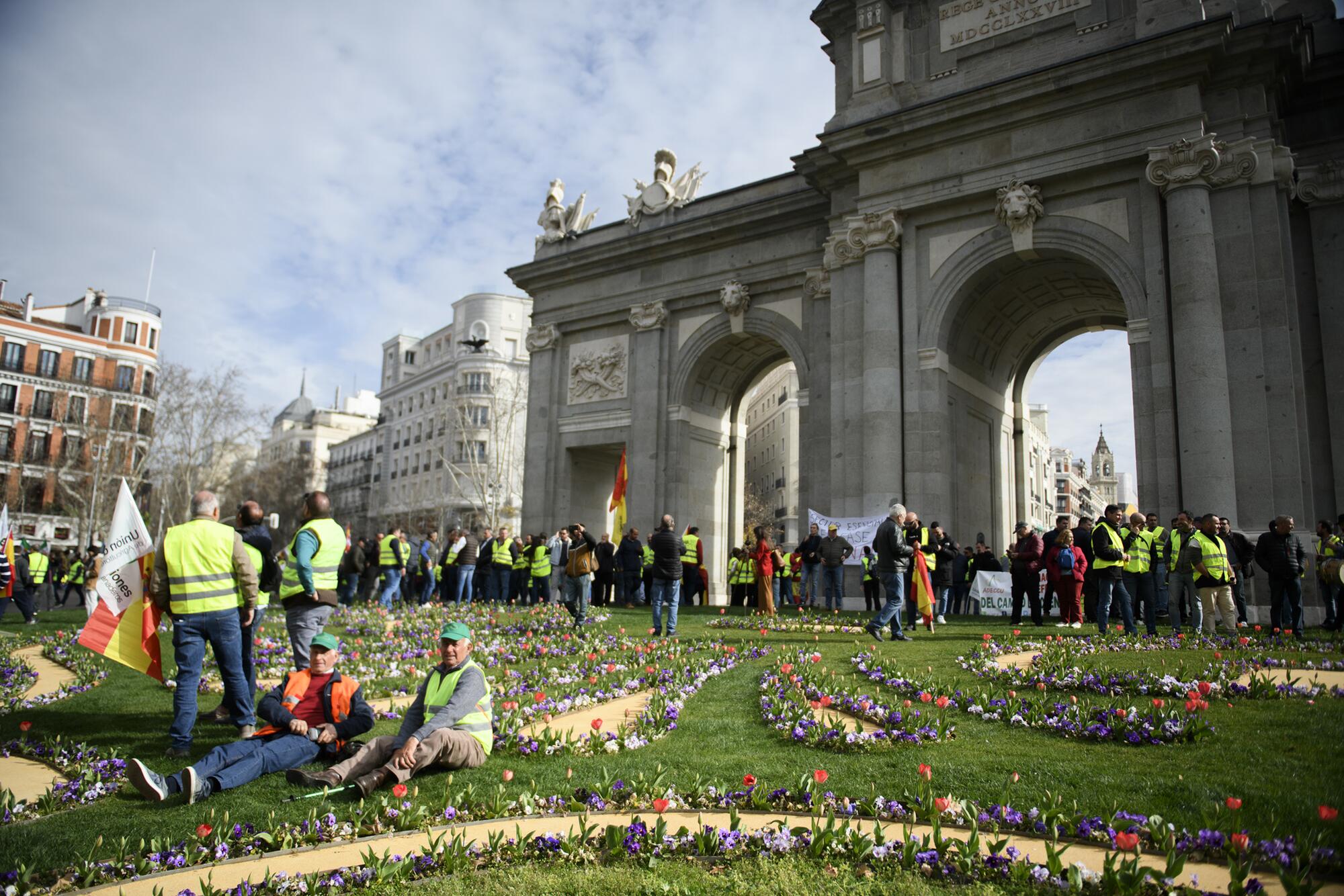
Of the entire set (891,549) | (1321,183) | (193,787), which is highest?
(1321,183)

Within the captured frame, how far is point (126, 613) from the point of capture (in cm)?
804

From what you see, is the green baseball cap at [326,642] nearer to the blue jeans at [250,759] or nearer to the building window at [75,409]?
the blue jeans at [250,759]

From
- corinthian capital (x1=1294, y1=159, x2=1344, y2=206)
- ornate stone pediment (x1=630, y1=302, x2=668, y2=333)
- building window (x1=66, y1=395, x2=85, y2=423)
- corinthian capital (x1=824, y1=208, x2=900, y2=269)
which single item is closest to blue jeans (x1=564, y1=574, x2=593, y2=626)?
corinthian capital (x1=824, y1=208, x2=900, y2=269)

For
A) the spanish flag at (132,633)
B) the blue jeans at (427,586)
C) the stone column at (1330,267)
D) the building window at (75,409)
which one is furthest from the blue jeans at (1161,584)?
the building window at (75,409)

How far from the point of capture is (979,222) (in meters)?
22.4

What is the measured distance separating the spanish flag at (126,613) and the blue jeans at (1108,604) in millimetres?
11902

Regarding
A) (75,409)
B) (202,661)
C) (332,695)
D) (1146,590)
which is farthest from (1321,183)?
(75,409)

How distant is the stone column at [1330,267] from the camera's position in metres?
19.8

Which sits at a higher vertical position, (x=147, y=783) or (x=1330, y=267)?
(x=1330, y=267)

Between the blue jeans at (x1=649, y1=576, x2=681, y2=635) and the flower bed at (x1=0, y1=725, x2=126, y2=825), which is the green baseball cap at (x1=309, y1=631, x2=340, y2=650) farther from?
the blue jeans at (x1=649, y1=576, x2=681, y2=635)

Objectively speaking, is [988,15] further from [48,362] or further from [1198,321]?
[48,362]

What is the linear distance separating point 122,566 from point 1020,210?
1951cm

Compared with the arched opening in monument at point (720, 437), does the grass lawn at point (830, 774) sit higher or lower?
lower

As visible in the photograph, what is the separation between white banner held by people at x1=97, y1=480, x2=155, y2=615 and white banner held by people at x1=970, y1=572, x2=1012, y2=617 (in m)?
16.6
